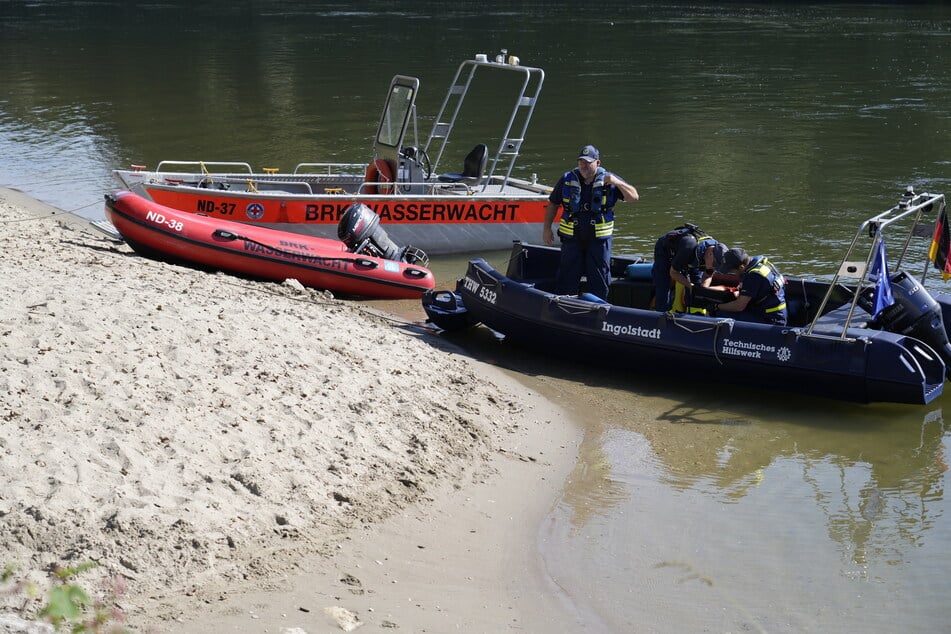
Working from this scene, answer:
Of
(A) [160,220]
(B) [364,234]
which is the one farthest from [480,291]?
(A) [160,220]

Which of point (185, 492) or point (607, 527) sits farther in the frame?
point (607, 527)

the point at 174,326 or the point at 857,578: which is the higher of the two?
the point at 174,326

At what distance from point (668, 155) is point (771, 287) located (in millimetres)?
9956

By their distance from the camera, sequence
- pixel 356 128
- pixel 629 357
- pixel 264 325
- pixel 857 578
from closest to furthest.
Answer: pixel 857 578 → pixel 264 325 → pixel 629 357 → pixel 356 128

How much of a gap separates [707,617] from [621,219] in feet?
30.4

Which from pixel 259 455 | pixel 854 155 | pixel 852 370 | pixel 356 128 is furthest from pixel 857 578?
pixel 356 128

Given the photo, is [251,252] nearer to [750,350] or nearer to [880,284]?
[750,350]

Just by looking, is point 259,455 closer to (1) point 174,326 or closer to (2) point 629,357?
(1) point 174,326

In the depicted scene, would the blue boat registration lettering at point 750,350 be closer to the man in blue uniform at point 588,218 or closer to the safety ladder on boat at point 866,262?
the safety ladder on boat at point 866,262

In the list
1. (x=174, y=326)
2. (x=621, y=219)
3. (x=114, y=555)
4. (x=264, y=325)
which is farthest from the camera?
(x=621, y=219)

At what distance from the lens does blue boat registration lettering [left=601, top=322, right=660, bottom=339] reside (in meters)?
8.22

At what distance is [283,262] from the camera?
1015 centimetres

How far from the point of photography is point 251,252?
10.1 m

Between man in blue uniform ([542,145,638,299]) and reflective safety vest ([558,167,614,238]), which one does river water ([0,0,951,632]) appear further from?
reflective safety vest ([558,167,614,238])
